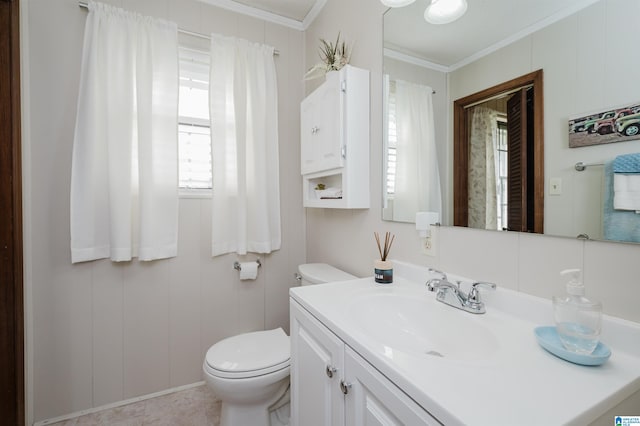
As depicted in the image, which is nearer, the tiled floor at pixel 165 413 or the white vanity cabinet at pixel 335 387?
the white vanity cabinet at pixel 335 387

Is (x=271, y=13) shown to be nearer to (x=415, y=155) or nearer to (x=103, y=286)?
(x=415, y=155)

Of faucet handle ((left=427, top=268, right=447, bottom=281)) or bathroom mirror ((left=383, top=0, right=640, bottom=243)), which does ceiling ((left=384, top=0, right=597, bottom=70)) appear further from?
faucet handle ((left=427, top=268, right=447, bottom=281))

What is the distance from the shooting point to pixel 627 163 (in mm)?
631

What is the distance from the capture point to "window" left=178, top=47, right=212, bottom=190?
176cm

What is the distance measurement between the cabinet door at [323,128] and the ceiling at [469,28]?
1.09ft

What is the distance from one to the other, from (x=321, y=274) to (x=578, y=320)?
115 centimetres

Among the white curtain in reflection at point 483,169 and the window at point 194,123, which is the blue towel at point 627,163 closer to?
the white curtain in reflection at point 483,169

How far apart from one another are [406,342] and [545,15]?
105cm

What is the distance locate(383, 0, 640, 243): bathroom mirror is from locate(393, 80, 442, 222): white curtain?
159mm

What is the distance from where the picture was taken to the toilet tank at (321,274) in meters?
1.54

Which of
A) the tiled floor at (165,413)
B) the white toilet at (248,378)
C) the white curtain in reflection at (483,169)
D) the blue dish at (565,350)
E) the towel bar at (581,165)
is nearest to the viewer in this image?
the blue dish at (565,350)

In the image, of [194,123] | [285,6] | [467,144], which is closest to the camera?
[467,144]

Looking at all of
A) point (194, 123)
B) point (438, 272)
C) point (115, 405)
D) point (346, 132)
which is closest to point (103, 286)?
point (115, 405)

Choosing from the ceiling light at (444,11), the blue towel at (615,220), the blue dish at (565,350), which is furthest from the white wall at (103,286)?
the blue towel at (615,220)
